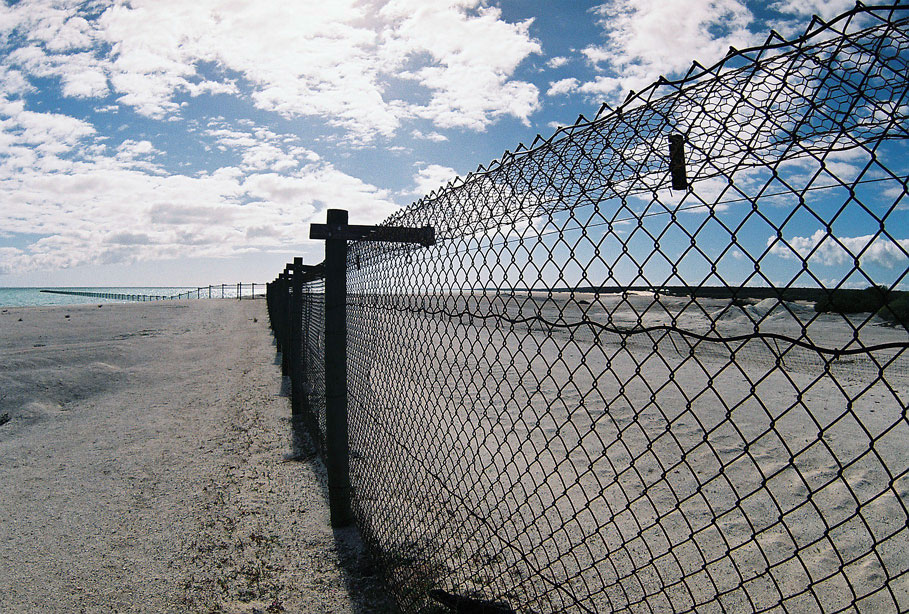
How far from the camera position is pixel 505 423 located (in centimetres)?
658

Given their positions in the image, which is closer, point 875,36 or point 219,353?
point 875,36

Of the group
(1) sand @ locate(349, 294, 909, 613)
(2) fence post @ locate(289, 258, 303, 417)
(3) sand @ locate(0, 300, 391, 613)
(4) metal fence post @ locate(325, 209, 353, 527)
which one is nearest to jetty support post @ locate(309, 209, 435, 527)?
(4) metal fence post @ locate(325, 209, 353, 527)

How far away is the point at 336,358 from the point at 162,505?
2015 mm

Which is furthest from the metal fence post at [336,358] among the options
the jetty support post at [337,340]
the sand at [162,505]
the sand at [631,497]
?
the sand at [162,505]

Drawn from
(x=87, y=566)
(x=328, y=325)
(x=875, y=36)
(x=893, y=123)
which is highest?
(x=875, y=36)

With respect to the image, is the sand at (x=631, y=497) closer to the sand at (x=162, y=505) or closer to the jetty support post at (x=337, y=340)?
the jetty support post at (x=337, y=340)

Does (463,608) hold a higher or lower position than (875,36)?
lower

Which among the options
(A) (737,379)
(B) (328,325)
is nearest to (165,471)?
(B) (328,325)

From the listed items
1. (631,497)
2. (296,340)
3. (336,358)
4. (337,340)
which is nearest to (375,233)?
(337,340)

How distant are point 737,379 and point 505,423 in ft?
15.0

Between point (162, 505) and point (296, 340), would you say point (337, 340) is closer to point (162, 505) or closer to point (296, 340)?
point (162, 505)

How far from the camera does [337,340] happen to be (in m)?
3.76

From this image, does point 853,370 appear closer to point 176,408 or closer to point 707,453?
point 707,453

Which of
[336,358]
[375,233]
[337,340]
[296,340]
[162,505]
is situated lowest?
[162,505]
